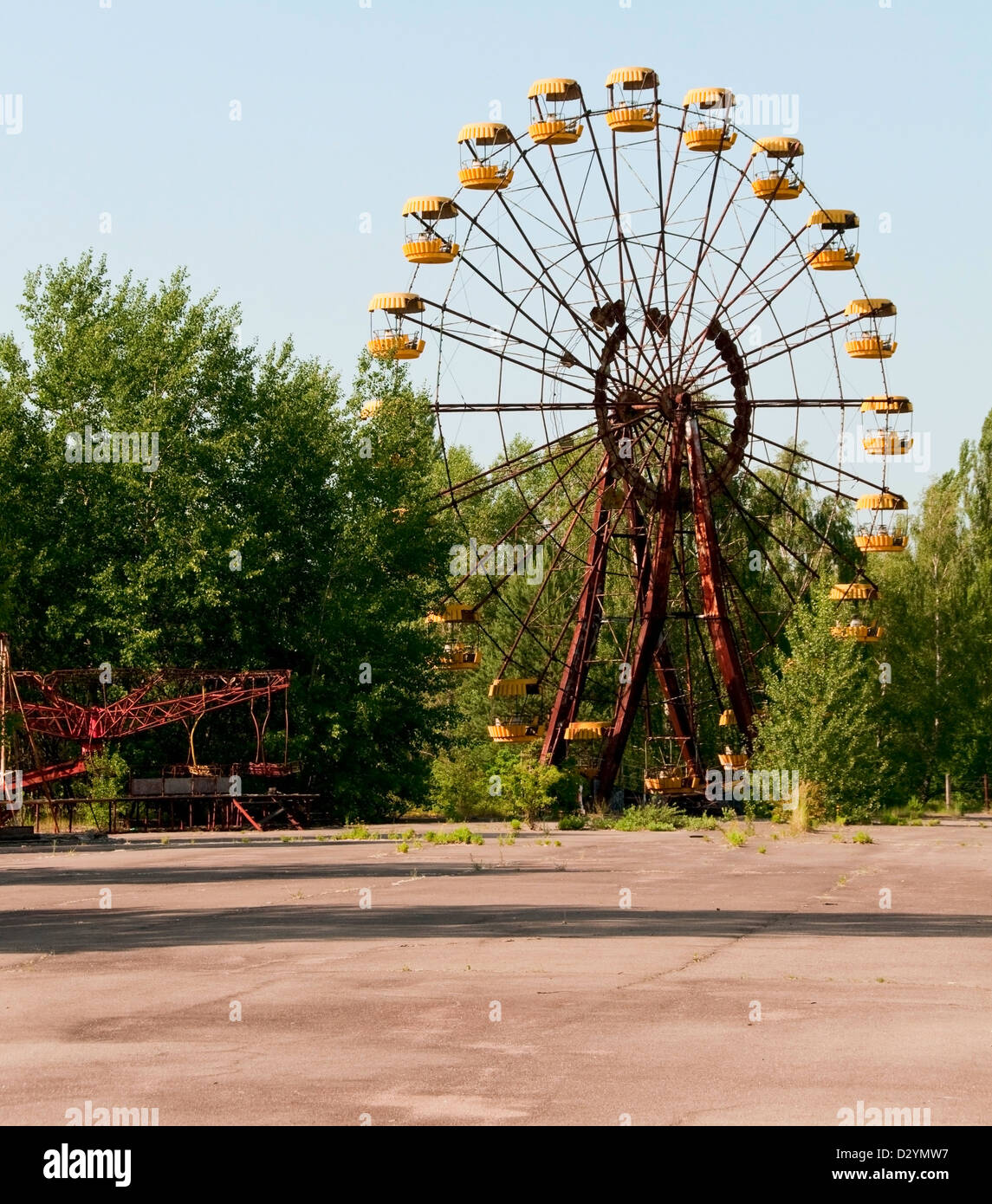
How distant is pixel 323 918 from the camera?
739 inches

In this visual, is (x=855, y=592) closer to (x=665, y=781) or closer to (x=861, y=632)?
(x=861, y=632)

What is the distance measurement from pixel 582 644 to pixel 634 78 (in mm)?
14685

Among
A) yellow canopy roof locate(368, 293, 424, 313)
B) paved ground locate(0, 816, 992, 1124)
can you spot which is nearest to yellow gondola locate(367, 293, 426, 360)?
yellow canopy roof locate(368, 293, 424, 313)

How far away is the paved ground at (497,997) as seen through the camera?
870 centimetres

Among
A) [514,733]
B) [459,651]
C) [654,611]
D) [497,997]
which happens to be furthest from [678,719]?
[497,997]

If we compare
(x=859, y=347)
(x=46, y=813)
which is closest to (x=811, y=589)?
(x=859, y=347)

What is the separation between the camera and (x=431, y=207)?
42.8 m

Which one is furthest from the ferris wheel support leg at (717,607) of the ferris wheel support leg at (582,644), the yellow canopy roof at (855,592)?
the yellow canopy roof at (855,592)

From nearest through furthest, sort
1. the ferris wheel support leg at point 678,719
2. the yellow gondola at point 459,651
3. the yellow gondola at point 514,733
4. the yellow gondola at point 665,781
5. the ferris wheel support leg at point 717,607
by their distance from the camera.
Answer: the yellow gondola at point 514,733, the yellow gondola at point 665,781, the ferris wheel support leg at point 717,607, the yellow gondola at point 459,651, the ferris wheel support leg at point 678,719

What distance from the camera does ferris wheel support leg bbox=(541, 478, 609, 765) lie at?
44531mm

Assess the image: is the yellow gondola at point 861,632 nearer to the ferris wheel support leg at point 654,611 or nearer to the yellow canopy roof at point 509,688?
the ferris wheel support leg at point 654,611

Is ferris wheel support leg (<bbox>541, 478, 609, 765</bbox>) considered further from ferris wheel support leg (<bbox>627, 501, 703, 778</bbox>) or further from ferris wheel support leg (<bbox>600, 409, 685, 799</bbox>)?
ferris wheel support leg (<bbox>600, 409, 685, 799</bbox>)

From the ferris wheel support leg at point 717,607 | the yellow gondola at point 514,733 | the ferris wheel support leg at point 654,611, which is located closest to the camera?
the yellow gondola at point 514,733

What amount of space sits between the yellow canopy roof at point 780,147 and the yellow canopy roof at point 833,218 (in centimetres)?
171
